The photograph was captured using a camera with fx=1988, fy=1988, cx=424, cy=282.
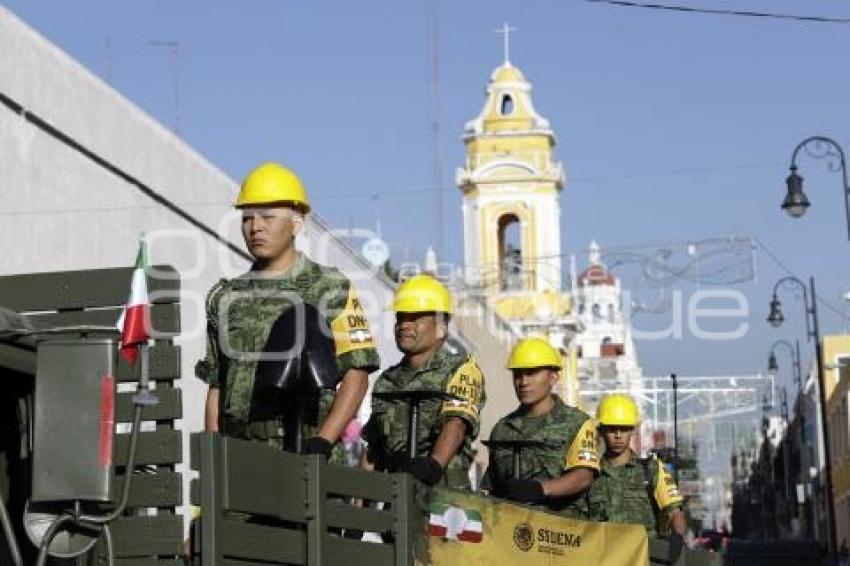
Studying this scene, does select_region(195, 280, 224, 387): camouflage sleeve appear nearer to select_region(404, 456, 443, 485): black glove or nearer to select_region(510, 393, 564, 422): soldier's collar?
select_region(404, 456, 443, 485): black glove

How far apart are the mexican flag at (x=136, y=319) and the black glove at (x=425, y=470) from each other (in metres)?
2.46

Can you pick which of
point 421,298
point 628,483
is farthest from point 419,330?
point 628,483

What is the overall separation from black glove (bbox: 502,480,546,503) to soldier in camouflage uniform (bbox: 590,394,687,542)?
2.64 m

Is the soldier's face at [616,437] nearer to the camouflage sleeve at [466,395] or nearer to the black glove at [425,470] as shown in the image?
the camouflage sleeve at [466,395]

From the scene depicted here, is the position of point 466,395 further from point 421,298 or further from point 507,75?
point 507,75

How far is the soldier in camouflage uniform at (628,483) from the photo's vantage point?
1271 centimetres

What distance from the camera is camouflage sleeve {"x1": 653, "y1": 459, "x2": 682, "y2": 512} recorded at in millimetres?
13422

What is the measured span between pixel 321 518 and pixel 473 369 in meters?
3.19

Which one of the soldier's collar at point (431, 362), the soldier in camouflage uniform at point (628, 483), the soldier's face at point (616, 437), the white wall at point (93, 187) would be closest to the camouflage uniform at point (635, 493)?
the soldier in camouflage uniform at point (628, 483)

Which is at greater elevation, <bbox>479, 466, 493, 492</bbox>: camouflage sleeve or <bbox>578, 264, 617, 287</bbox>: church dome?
<bbox>578, 264, 617, 287</bbox>: church dome

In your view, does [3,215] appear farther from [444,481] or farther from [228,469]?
[228,469]

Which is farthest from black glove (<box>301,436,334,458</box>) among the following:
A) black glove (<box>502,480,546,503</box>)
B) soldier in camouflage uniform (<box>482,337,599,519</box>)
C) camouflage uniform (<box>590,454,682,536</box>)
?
camouflage uniform (<box>590,454,682,536</box>)

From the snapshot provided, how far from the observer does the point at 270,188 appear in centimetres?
732

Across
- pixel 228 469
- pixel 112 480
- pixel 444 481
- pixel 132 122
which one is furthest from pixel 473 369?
pixel 132 122
